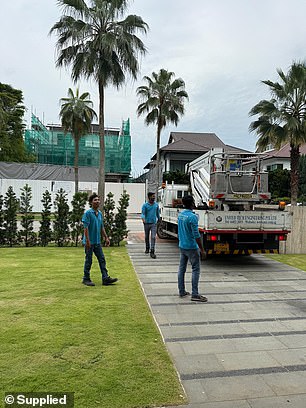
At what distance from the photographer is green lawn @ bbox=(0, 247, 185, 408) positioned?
289cm

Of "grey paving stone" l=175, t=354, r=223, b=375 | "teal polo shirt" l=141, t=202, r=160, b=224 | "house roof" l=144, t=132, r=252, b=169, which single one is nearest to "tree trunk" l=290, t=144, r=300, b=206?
"teal polo shirt" l=141, t=202, r=160, b=224

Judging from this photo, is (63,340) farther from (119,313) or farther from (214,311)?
(214,311)

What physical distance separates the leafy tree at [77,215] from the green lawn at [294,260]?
6.41m

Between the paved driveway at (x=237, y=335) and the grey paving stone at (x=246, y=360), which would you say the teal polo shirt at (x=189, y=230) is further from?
the grey paving stone at (x=246, y=360)

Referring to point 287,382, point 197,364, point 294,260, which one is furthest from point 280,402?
point 294,260

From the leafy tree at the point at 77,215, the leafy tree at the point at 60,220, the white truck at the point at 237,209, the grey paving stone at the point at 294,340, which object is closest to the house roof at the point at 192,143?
the leafy tree at the point at 77,215

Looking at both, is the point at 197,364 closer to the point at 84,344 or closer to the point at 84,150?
the point at 84,344

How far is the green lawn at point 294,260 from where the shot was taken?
30.0ft

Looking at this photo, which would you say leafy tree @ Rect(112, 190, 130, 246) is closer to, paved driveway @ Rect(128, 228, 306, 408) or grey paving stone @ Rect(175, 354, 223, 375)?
paved driveway @ Rect(128, 228, 306, 408)

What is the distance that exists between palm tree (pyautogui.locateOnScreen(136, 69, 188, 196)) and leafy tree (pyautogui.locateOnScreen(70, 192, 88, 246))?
491 inches

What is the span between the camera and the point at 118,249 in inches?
450

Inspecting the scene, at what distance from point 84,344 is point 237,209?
6.47m

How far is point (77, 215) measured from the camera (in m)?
11.9

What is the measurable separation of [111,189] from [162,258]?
73.3 ft
